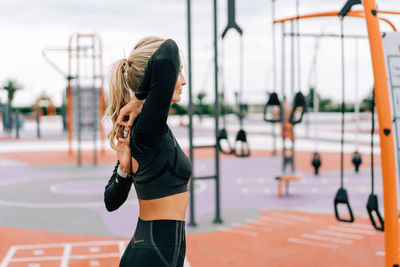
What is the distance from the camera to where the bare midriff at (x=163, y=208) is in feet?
5.54

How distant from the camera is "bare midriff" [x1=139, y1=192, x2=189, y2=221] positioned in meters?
1.69

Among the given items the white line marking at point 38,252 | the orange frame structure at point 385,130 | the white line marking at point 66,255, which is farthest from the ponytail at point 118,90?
the white line marking at point 38,252

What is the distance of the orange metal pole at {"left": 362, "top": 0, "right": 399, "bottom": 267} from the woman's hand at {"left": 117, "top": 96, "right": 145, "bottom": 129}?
1144 millimetres

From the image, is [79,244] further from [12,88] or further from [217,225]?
[12,88]

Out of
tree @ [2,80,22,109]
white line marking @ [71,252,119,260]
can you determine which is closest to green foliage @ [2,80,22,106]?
tree @ [2,80,22,109]

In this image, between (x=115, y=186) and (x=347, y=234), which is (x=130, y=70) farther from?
(x=347, y=234)

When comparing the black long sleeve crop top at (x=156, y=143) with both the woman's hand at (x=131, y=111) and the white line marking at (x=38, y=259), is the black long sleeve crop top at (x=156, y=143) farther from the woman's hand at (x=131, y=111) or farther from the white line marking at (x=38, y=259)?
the white line marking at (x=38, y=259)

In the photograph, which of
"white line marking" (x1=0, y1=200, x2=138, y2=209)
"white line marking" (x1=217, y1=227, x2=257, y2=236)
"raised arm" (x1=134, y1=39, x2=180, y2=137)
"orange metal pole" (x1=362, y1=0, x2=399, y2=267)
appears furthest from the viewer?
"white line marking" (x1=0, y1=200, x2=138, y2=209)

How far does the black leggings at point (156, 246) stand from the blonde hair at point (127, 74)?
0.34m

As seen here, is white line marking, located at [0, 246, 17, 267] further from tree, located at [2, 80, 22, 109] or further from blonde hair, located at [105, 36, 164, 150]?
tree, located at [2, 80, 22, 109]

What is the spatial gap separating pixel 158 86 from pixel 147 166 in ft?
1.03

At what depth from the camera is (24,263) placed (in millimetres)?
3969

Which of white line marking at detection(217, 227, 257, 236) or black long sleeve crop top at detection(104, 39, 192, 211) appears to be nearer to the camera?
black long sleeve crop top at detection(104, 39, 192, 211)

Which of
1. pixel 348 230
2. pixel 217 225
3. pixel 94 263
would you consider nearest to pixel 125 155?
pixel 94 263
